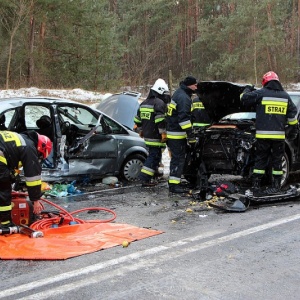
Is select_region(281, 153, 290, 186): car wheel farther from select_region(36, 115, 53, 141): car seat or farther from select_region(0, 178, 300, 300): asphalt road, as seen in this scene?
select_region(36, 115, 53, 141): car seat

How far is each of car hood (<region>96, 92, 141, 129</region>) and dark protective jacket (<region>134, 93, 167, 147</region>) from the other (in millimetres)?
1003

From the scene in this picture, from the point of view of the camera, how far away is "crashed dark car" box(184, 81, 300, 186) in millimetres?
7578

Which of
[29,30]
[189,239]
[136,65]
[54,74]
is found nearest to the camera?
[189,239]

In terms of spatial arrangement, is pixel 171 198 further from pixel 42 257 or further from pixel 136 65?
pixel 136 65

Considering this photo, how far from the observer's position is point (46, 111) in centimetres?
818

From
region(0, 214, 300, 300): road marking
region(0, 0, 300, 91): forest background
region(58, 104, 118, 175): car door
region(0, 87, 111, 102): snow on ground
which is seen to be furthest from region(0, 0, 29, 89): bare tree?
region(0, 214, 300, 300): road marking

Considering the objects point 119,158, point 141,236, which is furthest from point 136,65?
point 141,236

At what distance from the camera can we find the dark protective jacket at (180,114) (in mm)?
7598

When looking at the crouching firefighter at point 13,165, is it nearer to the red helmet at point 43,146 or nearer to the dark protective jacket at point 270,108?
the red helmet at point 43,146

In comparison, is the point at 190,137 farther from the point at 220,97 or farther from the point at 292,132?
the point at 292,132

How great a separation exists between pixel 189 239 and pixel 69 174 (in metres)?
3.64

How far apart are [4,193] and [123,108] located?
5.13 m

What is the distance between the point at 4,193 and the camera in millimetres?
5016

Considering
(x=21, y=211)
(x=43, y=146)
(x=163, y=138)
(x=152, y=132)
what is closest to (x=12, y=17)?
(x=152, y=132)
